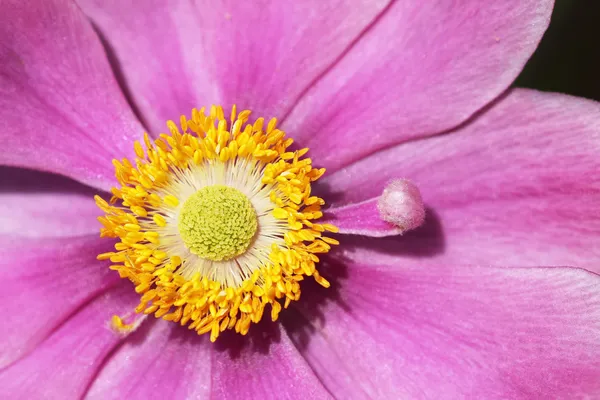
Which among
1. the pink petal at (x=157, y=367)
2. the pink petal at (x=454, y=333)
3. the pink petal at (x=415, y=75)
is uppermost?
the pink petal at (x=415, y=75)

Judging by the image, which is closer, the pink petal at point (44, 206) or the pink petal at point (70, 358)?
the pink petal at point (70, 358)


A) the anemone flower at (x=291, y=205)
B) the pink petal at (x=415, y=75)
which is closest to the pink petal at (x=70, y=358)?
the anemone flower at (x=291, y=205)

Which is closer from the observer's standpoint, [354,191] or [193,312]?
[193,312]

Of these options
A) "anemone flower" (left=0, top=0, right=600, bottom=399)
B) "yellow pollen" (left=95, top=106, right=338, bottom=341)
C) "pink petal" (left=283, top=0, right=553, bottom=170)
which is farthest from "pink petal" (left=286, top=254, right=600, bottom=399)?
"pink petal" (left=283, top=0, right=553, bottom=170)

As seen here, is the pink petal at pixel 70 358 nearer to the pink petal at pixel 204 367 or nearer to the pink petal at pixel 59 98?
the pink petal at pixel 204 367

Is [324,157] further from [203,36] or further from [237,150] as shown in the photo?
[203,36]

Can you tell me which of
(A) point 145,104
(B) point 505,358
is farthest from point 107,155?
(B) point 505,358

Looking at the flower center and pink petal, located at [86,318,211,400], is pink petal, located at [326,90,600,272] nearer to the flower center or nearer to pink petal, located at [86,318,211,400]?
the flower center

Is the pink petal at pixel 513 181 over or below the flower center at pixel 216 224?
below
